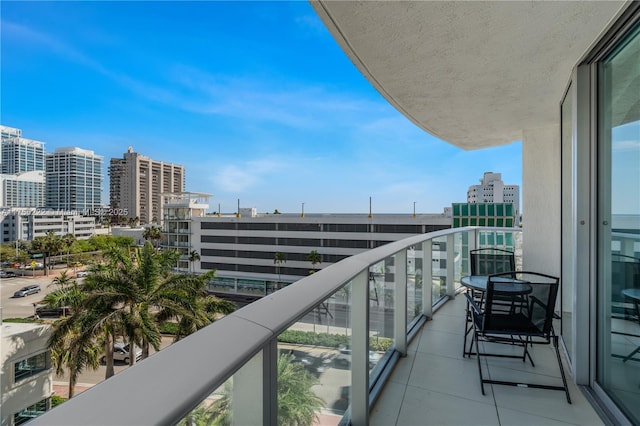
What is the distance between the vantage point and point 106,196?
93188 millimetres

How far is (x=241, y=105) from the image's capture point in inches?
2188

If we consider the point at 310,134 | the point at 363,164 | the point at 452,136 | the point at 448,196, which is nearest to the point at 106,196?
the point at 310,134

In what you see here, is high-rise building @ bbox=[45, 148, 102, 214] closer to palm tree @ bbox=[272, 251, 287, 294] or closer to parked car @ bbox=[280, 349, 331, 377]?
palm tree @ bbox=[272, 251, 287, 294]

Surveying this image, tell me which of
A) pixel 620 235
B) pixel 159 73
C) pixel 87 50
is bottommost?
pixel 620 235

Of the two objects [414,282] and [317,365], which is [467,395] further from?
[317,365]

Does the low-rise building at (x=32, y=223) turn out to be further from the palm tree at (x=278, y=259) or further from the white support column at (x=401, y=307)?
the white support column at (x=401, y=307)

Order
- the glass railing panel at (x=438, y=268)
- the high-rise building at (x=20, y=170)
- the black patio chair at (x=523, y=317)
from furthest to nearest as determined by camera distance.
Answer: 1. the high-rise building at (x=20, y=170)
2. the glass railing panel at (x=438, y=268)
3. the black patio chair at (x=523, y=317)

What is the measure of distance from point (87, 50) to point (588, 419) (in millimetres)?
67736

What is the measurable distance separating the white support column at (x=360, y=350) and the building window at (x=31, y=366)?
13583 mm

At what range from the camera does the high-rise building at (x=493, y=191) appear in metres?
53.9

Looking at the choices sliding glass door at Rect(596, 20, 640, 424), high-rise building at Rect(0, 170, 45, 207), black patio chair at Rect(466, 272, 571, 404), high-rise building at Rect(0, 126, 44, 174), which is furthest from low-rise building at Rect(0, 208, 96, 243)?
sliding glass door at Rect(596, 20, 640, 424)

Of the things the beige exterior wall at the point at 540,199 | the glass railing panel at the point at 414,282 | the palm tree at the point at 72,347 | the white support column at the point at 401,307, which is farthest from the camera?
the palm tree at the point at 72,347

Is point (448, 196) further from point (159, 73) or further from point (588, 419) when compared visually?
point (159, 73)

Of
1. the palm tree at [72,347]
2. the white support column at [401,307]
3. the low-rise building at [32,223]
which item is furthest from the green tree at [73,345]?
the low-rise building at [32,223]
